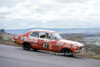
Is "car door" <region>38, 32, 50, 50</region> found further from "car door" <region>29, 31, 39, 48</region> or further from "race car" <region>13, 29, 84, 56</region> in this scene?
"car door" <region>29, 31, 39, 48</region>

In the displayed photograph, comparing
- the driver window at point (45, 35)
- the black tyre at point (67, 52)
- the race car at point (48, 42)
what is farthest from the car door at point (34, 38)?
the black tyre at point (67, 52)

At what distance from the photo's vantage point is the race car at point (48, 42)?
1219 cm

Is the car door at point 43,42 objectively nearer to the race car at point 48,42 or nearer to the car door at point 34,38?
the race car at point 48,42

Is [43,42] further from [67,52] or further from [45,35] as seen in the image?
[67,52]

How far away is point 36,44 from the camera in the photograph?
1312 cm

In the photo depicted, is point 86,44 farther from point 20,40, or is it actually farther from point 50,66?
point 50,66

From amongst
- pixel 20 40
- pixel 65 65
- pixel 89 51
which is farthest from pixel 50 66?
pixel 89 51

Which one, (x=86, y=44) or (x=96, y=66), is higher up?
(x=86, y=44)

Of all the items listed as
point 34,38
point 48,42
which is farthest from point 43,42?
point 34,38

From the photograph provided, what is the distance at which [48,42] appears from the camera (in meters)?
12.7

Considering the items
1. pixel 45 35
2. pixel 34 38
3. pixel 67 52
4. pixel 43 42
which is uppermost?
pixel 45 35

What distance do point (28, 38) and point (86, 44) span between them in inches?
217

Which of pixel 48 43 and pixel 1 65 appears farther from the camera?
pixel 48 43

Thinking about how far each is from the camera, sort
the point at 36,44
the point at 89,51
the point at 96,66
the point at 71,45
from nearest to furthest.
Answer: the point at 96,66, the point at 71,45, the point at 36,44, the point at 89,51
